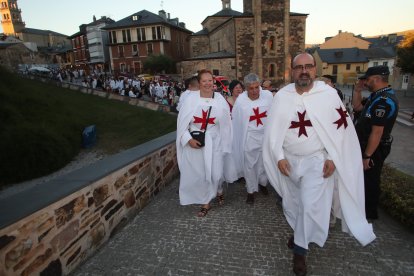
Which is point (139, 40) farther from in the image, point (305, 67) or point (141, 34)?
point (305, 67)

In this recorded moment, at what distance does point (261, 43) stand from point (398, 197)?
3701 cm

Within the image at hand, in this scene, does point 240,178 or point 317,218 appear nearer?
point 317,218

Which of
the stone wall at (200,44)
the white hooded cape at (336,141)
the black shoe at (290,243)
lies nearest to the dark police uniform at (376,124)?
the white hooded cape at (336,141)

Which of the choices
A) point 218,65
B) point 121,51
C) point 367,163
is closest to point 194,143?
point 367,163

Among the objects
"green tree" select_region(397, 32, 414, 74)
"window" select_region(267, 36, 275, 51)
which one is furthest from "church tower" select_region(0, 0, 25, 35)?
"green tree" select_region(397, 32, 414, 74)

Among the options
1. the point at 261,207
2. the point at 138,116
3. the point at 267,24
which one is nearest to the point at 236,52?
the point at 267,24

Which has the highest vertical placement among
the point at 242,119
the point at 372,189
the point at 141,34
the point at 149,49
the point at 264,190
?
the point at 141,34

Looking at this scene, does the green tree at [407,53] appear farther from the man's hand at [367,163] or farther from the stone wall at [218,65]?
the man's hand at [367,163]

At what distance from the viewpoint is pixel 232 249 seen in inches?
128

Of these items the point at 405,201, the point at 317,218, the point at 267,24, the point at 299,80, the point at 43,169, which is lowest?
the point at 43,169

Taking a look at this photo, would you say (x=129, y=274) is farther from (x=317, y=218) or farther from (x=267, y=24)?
(x=267, y=24)

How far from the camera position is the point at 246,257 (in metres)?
3.11

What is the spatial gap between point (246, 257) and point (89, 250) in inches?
71.6

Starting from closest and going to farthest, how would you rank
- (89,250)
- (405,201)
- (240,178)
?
(89,250) → (405,201) → (240,178)
